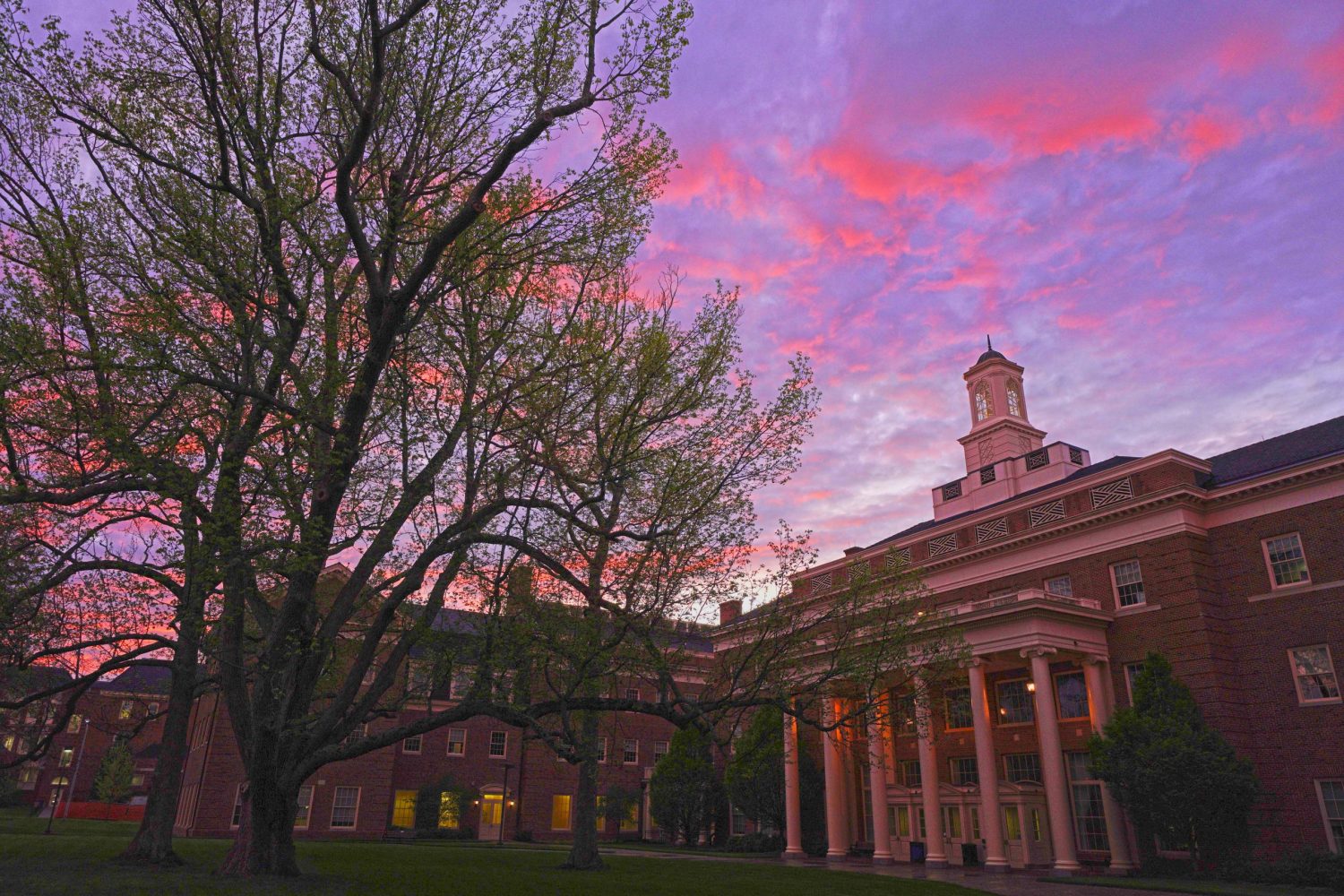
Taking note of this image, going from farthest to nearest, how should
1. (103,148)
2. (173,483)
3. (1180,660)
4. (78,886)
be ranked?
(1180,660) → (103,148) → (78,886) → (173,483)

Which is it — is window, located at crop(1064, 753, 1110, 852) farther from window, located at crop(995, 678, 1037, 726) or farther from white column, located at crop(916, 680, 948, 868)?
white column, located at crop(916, 680, 948, 868)

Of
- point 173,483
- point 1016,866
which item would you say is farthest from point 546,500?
point 1016,866

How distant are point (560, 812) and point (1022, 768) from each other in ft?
106

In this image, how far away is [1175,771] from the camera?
25.8m

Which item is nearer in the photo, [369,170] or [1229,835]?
[369,170]

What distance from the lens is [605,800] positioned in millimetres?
52500

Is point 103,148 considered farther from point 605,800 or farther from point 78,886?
point 605,800

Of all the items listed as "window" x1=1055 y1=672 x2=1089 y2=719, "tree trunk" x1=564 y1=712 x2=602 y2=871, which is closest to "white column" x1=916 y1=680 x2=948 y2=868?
"window" x1=1055 y1=672 x2=1089 y2=719

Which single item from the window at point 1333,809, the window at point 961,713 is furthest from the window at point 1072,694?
the window at point 1333,809

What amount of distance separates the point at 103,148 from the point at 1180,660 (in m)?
35.8

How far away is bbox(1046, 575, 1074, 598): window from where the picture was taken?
115ft

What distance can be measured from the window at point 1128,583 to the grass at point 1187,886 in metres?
10.2

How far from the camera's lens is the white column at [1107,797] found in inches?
1126

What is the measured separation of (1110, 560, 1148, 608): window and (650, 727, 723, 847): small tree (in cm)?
2364
